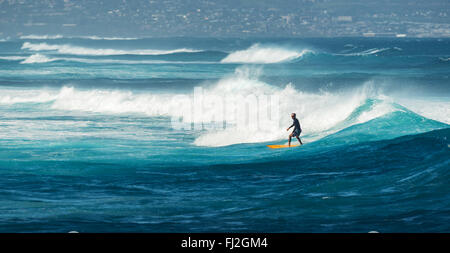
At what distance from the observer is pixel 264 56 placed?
3647 inches

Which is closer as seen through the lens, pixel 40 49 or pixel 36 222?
pixel 36 222

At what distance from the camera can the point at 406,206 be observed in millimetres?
11039

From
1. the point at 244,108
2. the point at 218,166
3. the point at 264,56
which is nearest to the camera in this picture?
the point at 218,166

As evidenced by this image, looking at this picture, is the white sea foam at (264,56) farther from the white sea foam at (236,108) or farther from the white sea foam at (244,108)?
the white sea foam at (236,108)

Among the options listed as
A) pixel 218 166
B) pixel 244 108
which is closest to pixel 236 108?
pixel 244 108

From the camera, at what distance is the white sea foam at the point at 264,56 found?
85375 millimetres

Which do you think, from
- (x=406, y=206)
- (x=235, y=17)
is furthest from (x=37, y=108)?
(x=235, y=17)

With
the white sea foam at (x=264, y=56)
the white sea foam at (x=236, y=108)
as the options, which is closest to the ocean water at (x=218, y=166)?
the white sea foam at (x=236, y=108)

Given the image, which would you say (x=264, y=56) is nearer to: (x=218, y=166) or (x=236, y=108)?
(x=236, y=108)

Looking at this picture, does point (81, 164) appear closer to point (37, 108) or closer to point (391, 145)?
point (391, 145)

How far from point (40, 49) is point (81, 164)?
10990 cm

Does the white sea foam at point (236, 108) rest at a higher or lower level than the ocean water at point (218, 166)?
higher

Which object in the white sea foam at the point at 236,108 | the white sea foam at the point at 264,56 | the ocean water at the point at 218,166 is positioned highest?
the white sea foam at the point at 264,56

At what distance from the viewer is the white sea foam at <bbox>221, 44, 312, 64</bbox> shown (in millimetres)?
85375
